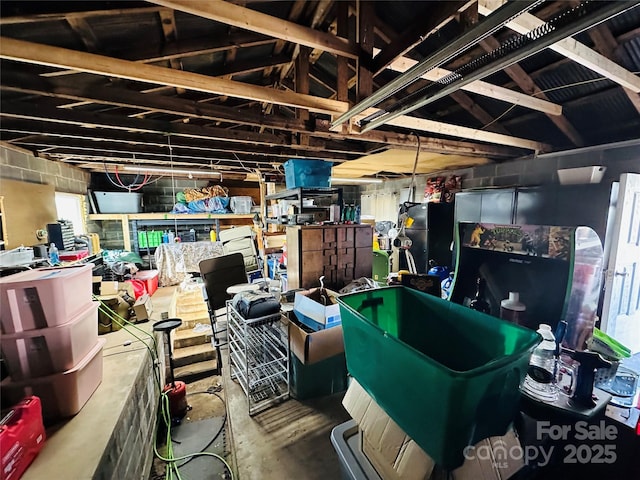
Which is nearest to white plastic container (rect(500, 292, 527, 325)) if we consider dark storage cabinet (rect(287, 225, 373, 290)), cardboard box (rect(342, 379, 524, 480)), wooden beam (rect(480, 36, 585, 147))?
cardboard box (rect(342, 379, 524, 480))

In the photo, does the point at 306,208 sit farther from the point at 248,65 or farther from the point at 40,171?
the point at 40,171

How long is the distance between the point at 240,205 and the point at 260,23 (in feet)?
14.3

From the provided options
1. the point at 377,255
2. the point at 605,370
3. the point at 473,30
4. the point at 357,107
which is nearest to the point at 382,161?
the point at 377,255

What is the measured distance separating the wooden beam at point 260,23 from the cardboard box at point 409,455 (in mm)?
1700

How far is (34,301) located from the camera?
1.08 m

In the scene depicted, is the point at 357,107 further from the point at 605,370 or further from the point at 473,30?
the point at 605,370

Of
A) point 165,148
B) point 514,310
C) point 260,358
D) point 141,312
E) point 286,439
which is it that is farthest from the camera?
point 165,148

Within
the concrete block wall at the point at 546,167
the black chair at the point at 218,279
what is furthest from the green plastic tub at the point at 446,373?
the concrete block wall at the point at 546,167

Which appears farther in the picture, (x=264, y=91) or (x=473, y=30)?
(x=264, y=91)

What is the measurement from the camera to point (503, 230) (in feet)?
4.10

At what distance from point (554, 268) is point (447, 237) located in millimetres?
3267

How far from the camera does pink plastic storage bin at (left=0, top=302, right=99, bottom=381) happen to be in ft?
3.57

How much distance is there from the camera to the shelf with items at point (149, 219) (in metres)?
4.91

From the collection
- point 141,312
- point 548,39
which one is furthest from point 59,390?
point 548,39
